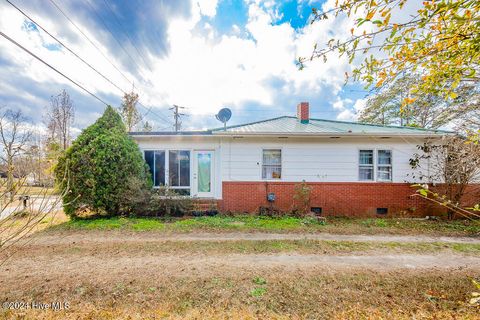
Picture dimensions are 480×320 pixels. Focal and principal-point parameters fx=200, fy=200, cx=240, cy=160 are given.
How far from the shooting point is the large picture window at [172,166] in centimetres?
909

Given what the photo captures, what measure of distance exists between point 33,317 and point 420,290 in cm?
563

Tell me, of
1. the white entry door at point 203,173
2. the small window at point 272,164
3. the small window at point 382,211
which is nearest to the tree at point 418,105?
the small window at point 272,164

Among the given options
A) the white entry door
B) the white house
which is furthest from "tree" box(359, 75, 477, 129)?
the white entry door

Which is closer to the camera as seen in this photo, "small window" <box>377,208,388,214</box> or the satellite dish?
→ "small window" <box>377,208,388,214</box>

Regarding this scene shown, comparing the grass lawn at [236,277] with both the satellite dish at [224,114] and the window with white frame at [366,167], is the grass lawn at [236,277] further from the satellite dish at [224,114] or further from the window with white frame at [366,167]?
the satellite dish at [224,114]

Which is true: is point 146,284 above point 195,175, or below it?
below

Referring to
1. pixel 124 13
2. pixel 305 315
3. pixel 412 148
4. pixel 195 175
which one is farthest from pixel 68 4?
pixel 412 148

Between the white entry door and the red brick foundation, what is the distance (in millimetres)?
927

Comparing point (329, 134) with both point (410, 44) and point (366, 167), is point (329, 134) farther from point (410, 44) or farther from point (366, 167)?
point (410, 44)

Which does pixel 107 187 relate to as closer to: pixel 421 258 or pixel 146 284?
pixel 146 284

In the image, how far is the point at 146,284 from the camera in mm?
3318

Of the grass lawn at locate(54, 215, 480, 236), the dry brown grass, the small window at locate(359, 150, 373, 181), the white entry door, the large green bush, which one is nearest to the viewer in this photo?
the dry brown grass

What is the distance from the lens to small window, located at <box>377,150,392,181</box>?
855 cm

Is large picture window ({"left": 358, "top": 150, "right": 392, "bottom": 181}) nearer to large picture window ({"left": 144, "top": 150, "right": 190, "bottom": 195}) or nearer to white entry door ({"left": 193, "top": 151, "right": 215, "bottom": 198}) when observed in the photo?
white entry door ({"left": 193, "top": 151, "right": 215, "bottom": 198})
